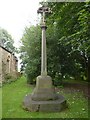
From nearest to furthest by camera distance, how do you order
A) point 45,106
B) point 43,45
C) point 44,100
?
point 45,106, point 44,100, point 43,45

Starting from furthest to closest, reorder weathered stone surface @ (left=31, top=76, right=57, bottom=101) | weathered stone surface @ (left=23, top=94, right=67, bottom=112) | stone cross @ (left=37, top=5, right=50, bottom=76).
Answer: stone cross @ (left=37, top=5, right=50, bottom=76) → weathered stone surface @ (left=31, top=76, right=57, bottom=101) → weathered stone surface @ (left=23, top=94, right=67, bottom=112)

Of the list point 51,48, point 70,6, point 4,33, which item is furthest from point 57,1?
point 4,33

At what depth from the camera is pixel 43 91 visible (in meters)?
9.54

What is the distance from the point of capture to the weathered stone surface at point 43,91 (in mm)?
9375

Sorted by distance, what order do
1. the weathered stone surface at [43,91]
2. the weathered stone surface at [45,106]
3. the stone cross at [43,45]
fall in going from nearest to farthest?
the weathered stone surface at [45,106] → the weathered stone surface at [43,91] → the stone cross at [43,45]

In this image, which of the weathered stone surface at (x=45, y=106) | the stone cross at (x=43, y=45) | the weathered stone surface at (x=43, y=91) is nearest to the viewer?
the weathered stone surface at (x=45, y=106)

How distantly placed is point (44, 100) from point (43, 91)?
0.43 m

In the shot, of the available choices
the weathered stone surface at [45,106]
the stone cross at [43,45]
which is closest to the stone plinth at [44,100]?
the weathered stone surface at [45,106]

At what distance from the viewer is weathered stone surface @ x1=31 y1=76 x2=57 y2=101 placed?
9.38 m

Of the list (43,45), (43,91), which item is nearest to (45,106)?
(43,91)

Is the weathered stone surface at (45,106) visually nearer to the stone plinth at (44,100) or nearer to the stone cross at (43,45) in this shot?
the stone plinth at (44,100)

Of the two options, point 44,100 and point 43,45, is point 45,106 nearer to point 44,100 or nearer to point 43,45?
point 44,100

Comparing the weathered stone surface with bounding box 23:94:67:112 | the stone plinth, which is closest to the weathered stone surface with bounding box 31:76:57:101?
the stone plinth

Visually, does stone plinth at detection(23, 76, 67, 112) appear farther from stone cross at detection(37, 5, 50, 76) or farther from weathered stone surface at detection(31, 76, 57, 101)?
stone cross at detection(37, 5, 50, 76)
